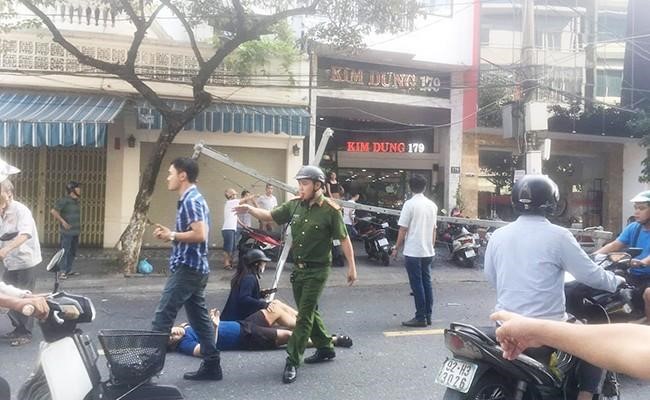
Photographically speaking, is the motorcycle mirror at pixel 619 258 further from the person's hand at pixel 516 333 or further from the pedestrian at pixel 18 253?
the pedestrian at pixel 18 253

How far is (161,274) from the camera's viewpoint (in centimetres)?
1060

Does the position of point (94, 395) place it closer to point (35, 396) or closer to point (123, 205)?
point (35, 396)

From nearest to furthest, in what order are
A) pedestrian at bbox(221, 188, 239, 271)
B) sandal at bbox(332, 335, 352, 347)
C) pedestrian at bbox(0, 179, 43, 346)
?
pedestrian at bbox(0, 179, 43, 346) < sandal at bbox(332, 335, 352, 347) < pedestrian at bbox(221, 188, 239, 271)

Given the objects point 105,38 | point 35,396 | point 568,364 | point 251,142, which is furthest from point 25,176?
point 568,364

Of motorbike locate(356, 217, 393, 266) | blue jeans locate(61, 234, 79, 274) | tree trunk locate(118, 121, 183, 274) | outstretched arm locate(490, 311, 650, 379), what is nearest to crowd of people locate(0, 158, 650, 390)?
outstretched arm locate(490, 311, 650, 379)

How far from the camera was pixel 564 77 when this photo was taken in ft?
63.2

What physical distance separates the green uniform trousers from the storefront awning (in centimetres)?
771

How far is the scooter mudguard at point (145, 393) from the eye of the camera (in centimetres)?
336

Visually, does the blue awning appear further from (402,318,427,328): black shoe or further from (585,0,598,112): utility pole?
(585,0,598,112): utility pole

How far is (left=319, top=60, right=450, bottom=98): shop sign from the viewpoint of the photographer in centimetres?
1514

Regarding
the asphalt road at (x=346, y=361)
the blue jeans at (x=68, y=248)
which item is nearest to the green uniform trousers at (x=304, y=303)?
the asphalt road at (x=346, y=361)

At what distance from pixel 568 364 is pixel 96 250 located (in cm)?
1160

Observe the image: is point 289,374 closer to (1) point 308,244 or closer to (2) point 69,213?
(1) point 308,244

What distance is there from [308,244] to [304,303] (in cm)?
51
